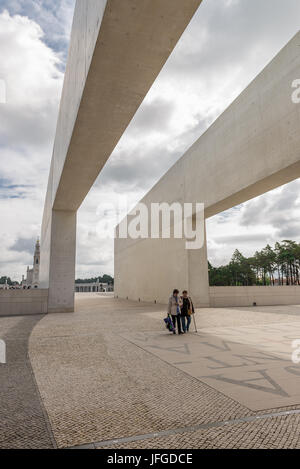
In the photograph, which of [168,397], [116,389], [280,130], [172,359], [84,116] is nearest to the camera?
[168,397]

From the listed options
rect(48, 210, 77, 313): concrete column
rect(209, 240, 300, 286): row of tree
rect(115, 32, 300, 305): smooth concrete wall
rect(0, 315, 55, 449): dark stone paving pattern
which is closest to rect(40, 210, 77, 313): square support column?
rect(48, 210, 77, 313): concrete column

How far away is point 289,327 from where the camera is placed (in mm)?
10820

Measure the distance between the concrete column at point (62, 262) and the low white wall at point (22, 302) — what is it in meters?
0.45

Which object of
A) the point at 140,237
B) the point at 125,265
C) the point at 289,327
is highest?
the point at 140,237

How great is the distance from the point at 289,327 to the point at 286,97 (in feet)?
26.7

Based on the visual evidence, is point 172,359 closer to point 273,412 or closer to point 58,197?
point 273,412

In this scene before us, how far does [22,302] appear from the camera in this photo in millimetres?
16266

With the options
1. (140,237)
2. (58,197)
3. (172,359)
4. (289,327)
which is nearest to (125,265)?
(140,237)

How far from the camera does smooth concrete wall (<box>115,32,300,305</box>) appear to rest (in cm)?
1143

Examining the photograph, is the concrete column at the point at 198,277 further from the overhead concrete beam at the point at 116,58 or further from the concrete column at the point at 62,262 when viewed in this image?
the overhead concrete beam at the point at 116,58

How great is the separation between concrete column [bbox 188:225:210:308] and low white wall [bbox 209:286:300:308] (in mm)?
781

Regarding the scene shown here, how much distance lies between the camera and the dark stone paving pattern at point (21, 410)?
303cm

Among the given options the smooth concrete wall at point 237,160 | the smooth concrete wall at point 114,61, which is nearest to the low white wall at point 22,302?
the smooth concrete wall at point 114,61
